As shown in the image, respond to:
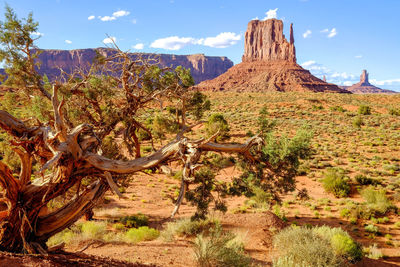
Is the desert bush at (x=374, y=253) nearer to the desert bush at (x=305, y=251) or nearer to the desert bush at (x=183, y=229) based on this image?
the desert bush at (x=305, y=251)

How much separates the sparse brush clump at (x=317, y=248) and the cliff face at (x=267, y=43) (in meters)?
143

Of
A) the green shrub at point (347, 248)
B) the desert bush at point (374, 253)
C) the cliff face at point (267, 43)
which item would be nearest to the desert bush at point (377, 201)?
the desert bush at point (374, 253)

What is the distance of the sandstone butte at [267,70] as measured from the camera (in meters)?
104

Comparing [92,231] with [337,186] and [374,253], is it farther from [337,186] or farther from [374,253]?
[337,186]

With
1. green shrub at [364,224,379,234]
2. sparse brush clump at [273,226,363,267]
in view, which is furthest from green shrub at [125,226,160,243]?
green shrub at [364,224,379,234]

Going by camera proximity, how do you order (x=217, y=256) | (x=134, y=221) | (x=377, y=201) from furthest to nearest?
1. (x=377, y=201)
2. (x=134, y=221)
3. (x=217, y=256)

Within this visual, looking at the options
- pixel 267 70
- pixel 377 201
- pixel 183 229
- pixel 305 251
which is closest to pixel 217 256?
pixel 305 251

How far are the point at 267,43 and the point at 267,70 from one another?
35.4m

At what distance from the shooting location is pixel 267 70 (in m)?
126

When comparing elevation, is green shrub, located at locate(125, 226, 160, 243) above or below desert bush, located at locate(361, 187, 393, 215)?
above

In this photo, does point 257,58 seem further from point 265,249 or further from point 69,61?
point 265,249

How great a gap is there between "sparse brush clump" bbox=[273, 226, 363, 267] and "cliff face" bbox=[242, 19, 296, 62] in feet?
468

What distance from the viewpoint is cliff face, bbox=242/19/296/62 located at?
143 meters

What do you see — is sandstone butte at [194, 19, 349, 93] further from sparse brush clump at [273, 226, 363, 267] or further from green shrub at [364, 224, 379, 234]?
sparse brush clump at [273, 226, 363, 267]
